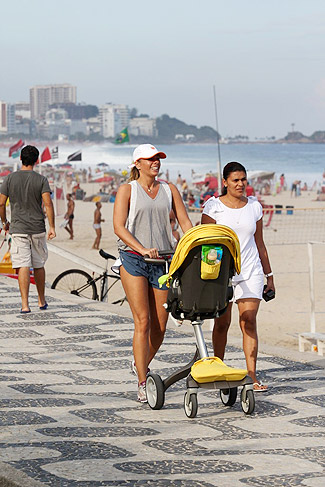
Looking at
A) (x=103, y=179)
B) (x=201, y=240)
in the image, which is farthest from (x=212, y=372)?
(x=103, y=179)

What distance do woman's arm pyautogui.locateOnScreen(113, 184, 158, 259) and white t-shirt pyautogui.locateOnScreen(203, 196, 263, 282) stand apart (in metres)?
0.63

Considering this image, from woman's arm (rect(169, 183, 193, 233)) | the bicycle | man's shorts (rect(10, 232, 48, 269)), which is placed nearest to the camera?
woman's arm (rect(169, 183, 193, 233))

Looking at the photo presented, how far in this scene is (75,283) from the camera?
43.8 ft

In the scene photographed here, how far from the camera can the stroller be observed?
5797 millimetres

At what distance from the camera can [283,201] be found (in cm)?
5259

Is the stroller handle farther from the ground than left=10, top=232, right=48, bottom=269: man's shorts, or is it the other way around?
the stroller handle

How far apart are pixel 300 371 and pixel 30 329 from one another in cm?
306

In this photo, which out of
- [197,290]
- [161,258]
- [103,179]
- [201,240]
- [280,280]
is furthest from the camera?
[103,179]

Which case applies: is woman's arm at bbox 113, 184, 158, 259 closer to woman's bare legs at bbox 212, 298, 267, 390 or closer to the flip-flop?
woman's bare legs at bbox 212, 298, 267, 390

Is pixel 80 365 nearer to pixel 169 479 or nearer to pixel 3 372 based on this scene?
pixel 3 372

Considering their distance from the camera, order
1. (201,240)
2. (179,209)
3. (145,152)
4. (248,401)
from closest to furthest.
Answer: (201,240), (248,401), (145,152), (179,209)

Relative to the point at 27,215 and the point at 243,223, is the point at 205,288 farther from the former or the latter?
the point at 27,215

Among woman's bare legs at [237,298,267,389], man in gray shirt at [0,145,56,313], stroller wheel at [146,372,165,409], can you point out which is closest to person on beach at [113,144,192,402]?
stroller wheel at [146,372,165,409]

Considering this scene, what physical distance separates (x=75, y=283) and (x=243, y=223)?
22.6 feet
